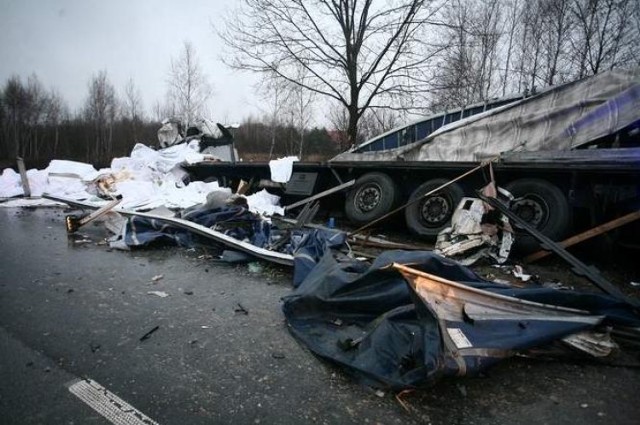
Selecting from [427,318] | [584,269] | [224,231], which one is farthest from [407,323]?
[224,231]

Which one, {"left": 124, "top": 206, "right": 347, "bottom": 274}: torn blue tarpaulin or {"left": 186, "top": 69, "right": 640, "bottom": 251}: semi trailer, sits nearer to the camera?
{"left": 186, "top": 69, "right": 640, "bottom": 251}: semi trailer

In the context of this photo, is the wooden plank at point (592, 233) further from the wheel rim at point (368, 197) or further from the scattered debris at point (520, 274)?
the wheel rim at point (368, 197)

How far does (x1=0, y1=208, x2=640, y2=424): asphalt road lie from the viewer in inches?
72.2

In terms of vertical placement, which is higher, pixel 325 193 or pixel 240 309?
pixel 325 193

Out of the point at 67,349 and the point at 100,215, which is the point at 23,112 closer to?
the point at 100,215

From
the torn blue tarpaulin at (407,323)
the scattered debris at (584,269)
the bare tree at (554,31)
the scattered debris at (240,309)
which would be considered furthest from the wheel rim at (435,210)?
the bare tree at (554,31)

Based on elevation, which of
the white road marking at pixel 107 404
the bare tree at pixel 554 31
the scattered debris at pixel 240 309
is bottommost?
the white road marking at pixel 107 404

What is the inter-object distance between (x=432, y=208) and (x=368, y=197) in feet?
3.94

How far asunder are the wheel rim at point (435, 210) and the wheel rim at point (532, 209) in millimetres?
869

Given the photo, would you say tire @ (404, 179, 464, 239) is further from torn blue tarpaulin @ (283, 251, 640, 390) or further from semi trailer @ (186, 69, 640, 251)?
torn blue tarpaulin @ (283, 251, 640, 390)

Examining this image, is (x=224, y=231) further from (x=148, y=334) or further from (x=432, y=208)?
(x=432, y=208)

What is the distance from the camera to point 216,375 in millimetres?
2139

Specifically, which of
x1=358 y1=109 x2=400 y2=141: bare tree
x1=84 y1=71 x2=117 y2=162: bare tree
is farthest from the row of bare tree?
x1=358 y1=109 x2=400 y2=141: bare tree

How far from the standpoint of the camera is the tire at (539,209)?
175 inches
